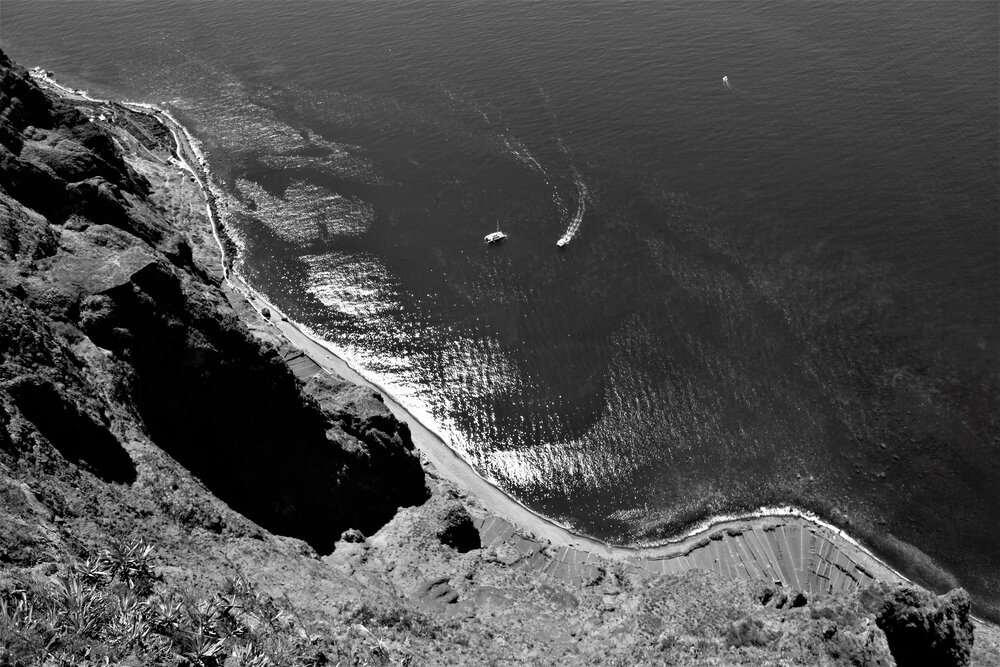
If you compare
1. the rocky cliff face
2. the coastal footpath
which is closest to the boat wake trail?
the coastal footpath

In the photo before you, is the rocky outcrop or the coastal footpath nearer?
the coastal footpath

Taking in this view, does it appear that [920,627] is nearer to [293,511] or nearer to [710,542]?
Answer: [710,542]

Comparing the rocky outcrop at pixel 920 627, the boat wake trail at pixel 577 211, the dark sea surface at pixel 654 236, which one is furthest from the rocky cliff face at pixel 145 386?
the boat wake trail at pixel 577 211

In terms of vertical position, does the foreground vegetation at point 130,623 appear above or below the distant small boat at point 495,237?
above

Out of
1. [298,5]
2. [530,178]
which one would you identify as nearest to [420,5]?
[298,5]

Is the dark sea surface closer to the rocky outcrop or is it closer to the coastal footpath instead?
the coastal footpath

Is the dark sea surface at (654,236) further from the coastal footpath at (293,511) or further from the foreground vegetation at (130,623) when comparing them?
the foreground vegetation at (130,623)

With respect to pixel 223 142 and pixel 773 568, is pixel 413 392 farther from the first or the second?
pixel 223 142
